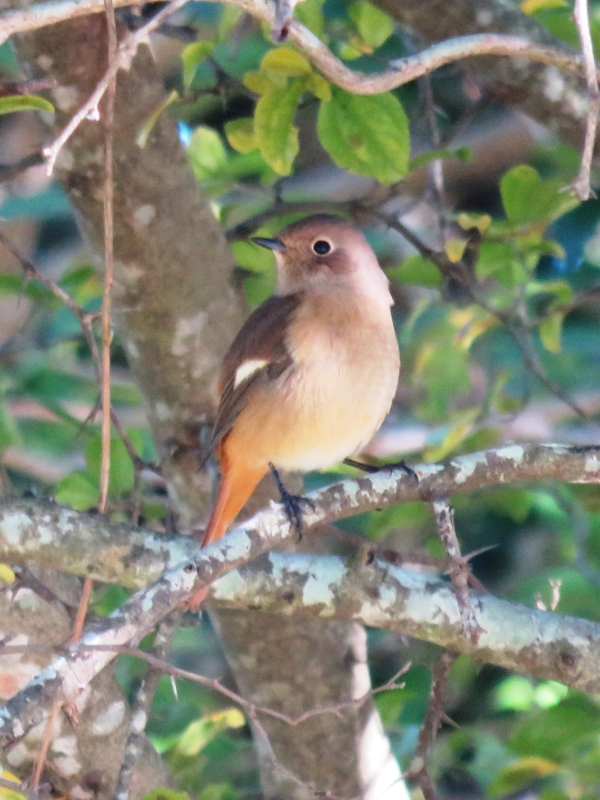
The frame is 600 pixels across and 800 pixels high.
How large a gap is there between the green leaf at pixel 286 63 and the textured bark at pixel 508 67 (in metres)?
0.77

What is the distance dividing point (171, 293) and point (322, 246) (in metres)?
0.58

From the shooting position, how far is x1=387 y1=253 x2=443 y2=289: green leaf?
4043 millimetres

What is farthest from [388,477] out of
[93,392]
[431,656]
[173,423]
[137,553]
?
[93,392]

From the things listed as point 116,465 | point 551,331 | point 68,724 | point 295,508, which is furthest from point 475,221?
point 68,724

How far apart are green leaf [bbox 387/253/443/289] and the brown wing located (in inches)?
21.0

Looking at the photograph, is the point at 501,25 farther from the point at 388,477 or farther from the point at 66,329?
the point at 66,329

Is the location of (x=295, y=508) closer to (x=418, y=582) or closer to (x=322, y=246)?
(x=418, y=582)

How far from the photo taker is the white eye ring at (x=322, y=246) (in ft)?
12.8

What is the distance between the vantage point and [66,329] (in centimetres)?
533

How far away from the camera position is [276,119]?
128 inches

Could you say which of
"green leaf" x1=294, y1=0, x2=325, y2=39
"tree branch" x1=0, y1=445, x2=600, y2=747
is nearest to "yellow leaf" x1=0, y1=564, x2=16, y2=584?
"tree branch" x1=0, y1=445, x2=600, y2=747

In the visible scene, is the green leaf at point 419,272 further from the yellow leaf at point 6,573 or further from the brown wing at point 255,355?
the yellow leaf at point 6,573

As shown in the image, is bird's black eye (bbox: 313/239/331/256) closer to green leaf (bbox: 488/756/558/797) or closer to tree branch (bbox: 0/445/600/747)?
tree branch (bbox: 0/445/600/747)

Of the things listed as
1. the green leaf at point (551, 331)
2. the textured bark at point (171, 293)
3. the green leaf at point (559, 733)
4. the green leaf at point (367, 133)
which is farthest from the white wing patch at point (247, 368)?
the green leaf at point (559, 733)
